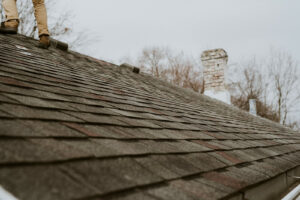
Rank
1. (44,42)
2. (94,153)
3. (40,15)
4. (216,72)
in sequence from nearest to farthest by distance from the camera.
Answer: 1. (94,153)
2. (40,15)
3. (44,42)
4. (216,72)

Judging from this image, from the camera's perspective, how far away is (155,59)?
2603cm

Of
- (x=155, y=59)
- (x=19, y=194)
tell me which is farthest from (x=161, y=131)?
(x=155, y=59)

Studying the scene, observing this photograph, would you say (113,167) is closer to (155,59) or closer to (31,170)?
(31,170)

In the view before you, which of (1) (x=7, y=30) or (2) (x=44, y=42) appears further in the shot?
(2) (x=44, y=42)

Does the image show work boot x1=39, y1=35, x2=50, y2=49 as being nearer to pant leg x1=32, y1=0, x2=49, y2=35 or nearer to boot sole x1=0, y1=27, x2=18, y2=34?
pant leg x1=32, y1=0, x2=49, y2=35

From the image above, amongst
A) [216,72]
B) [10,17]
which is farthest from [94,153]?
[216,72]

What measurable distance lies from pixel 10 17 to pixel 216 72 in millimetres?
8266

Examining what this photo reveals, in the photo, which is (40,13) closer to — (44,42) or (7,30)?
(44,42)

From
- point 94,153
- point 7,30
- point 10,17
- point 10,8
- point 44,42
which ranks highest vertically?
point 10,8

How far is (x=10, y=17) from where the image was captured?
372 centimetres

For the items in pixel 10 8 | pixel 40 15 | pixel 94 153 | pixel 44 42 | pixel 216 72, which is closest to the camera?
pixel 94 153

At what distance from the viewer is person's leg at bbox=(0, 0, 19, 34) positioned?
3674 millimetres

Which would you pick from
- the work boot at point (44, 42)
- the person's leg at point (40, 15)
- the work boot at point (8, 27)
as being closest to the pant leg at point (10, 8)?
the work boot at point (8, 27)

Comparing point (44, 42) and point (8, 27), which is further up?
point (8, 27)
